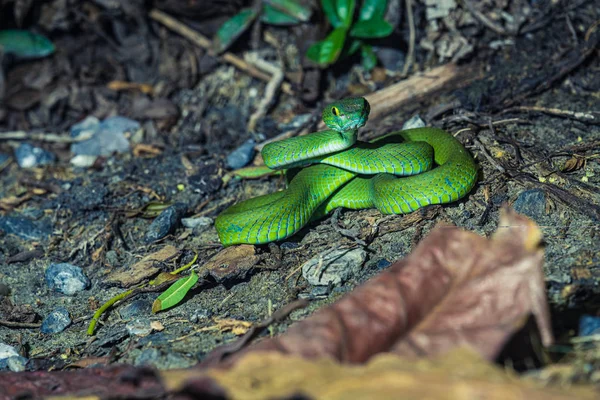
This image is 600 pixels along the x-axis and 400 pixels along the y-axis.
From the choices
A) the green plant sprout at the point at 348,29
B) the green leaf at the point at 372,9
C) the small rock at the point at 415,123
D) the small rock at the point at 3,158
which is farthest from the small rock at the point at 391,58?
the small rock at the point at 3,158

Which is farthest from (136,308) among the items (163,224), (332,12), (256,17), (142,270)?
(256,17)

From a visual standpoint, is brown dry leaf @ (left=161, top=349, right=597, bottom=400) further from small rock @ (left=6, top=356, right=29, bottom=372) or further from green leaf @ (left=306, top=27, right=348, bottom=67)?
green leaf @ (left=306, top=27, right=348, bottom=67)

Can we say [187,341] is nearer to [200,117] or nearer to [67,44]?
[200,117]

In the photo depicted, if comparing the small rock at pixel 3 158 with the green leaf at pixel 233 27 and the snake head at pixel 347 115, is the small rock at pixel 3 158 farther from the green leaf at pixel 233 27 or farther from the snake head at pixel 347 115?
the snake head at pixel 347 115

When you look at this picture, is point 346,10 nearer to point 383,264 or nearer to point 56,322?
point 383,264

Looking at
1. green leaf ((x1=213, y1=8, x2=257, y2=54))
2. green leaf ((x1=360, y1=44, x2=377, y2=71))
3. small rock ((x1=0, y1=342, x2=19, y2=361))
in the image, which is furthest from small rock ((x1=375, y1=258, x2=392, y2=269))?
green leaf ((x1=213, y1=8, x2=257, y2=54))

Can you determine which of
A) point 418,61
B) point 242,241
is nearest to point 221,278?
point 242,241
